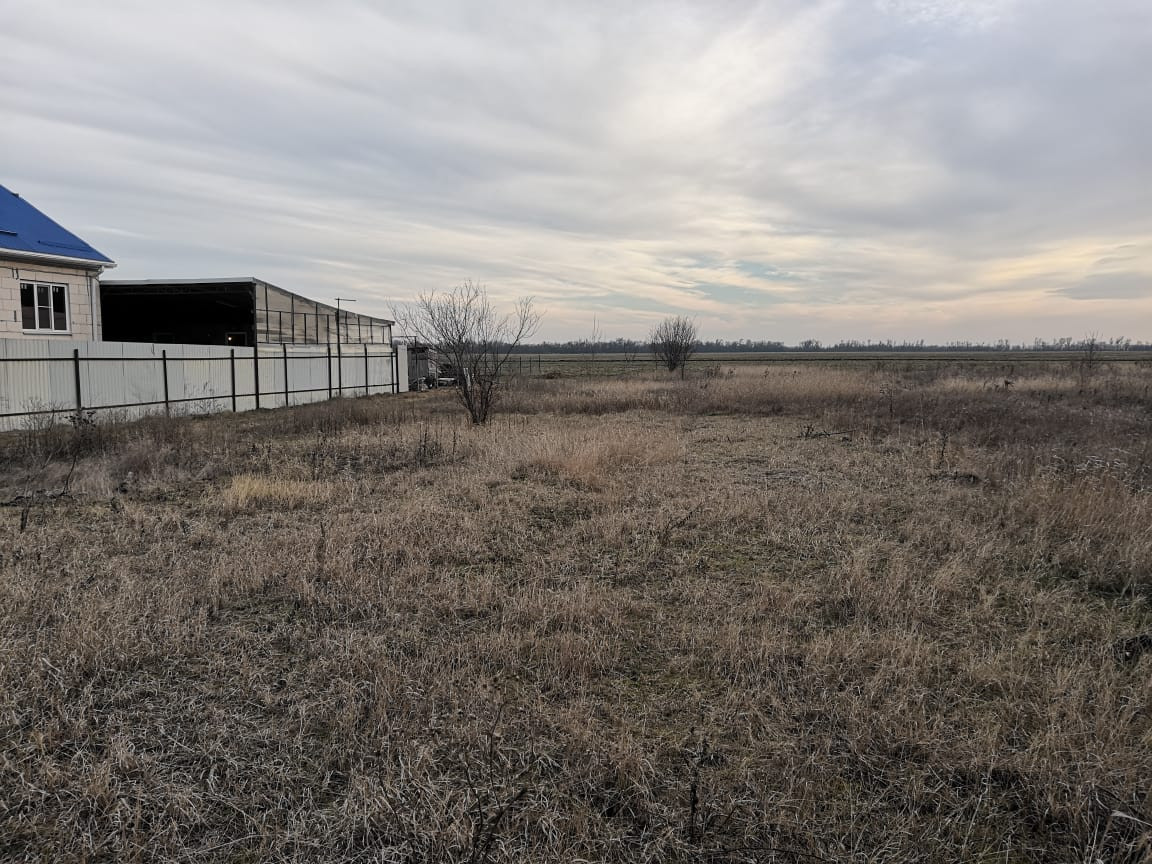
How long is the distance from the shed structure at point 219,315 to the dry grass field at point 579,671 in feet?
55.7

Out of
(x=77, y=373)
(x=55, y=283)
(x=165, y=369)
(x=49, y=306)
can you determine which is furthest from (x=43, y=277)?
(x=77, y=373)

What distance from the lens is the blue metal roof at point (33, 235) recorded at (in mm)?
18547

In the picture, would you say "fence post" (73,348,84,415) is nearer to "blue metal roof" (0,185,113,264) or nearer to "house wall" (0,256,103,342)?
"house wall" (0,256,103,342)

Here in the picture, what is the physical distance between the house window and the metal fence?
5448 millimetres

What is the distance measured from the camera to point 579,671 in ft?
11.8

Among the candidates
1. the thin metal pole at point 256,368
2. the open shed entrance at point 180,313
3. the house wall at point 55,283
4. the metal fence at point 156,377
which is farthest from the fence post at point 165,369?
the open shed entrance at point 180,313

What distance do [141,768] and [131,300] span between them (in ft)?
92.5

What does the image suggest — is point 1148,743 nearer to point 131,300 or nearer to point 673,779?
point 673,779

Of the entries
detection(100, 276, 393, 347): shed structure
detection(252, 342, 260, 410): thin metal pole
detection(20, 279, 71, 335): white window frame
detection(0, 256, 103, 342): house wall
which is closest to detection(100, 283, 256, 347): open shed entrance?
detection(100, 276, 393, 347): shed structure

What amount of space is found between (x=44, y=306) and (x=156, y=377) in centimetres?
622

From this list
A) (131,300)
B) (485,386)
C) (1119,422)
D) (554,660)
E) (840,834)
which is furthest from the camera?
(131,300)

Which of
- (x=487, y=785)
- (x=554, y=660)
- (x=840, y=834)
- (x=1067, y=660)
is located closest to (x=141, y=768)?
(x=487, y=785)

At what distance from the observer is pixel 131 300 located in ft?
82.6

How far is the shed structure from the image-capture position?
22.9 meters
